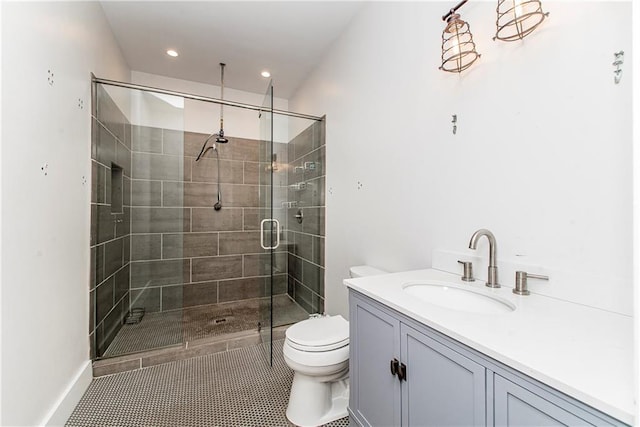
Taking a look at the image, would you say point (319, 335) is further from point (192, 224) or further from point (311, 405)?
point (192, 224)

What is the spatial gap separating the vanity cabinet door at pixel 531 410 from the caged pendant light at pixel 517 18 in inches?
50.1

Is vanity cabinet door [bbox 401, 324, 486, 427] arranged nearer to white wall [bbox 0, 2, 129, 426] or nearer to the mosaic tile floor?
the mosaic tile floor

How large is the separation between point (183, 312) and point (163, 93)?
221cm

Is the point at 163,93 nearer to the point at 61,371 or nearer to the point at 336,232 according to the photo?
the point at 336,232

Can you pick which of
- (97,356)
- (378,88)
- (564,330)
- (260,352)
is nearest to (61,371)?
(97,356)

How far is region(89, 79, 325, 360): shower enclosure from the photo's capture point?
220cm

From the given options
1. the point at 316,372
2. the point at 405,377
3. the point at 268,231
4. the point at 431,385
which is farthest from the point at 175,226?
the point at 431,385

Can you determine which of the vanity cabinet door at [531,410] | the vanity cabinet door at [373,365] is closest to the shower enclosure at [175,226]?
the vanity cabinet door at [373,365]

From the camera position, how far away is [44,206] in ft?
4.50

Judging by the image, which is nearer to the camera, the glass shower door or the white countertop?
the white countertop

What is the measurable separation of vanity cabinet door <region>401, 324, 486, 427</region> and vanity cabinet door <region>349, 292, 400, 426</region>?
0.20 ft

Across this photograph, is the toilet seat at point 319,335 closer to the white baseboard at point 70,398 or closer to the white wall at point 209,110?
the white baseboard at point 70,398

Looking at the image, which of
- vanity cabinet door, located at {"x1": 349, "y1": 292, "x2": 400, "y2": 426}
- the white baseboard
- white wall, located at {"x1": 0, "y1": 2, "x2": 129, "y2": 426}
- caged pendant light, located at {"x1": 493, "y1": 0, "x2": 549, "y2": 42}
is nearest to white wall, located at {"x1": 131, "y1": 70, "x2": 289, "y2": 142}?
white wall, located at {"x1": 0, "y1": 2, "x2": 129, "y2": 426}

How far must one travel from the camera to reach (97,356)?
6.56 feet
